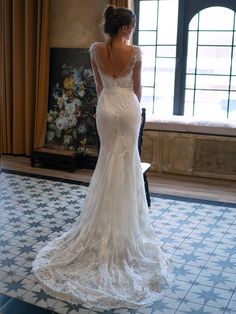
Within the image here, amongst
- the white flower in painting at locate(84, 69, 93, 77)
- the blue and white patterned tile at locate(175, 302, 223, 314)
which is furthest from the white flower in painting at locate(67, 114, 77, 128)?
the blue and white patterned tile at locate(175, 302, 223, 314)

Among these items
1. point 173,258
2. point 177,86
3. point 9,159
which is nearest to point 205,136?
point 177,86

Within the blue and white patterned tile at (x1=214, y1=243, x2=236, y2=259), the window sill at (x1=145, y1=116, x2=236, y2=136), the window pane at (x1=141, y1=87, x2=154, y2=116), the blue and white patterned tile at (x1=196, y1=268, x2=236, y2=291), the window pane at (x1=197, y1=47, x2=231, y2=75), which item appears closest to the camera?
the blue and white patterned tile at (x1=196, y1=268, x2=236, y2=291)

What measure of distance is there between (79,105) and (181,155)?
50.5 inches

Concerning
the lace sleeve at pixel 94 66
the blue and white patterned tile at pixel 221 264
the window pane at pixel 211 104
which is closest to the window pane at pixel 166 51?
the window pane at pixel 211 104

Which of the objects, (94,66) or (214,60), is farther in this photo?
(214,60)

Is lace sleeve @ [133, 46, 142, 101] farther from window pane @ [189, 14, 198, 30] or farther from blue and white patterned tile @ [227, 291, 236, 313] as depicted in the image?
window pane @ [189, 14, 198, 30]

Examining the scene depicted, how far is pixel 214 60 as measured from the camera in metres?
5.02

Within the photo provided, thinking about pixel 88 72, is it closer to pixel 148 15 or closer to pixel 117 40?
pixel 148 15

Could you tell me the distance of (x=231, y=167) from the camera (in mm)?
4641

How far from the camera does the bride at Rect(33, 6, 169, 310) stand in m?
2.69

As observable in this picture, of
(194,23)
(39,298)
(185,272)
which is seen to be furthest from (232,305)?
(194,23)

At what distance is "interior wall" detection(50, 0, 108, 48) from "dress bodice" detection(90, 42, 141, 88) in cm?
228

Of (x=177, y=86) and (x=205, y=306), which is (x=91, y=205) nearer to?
(x=205, y=306)

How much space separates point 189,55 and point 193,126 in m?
0.91
